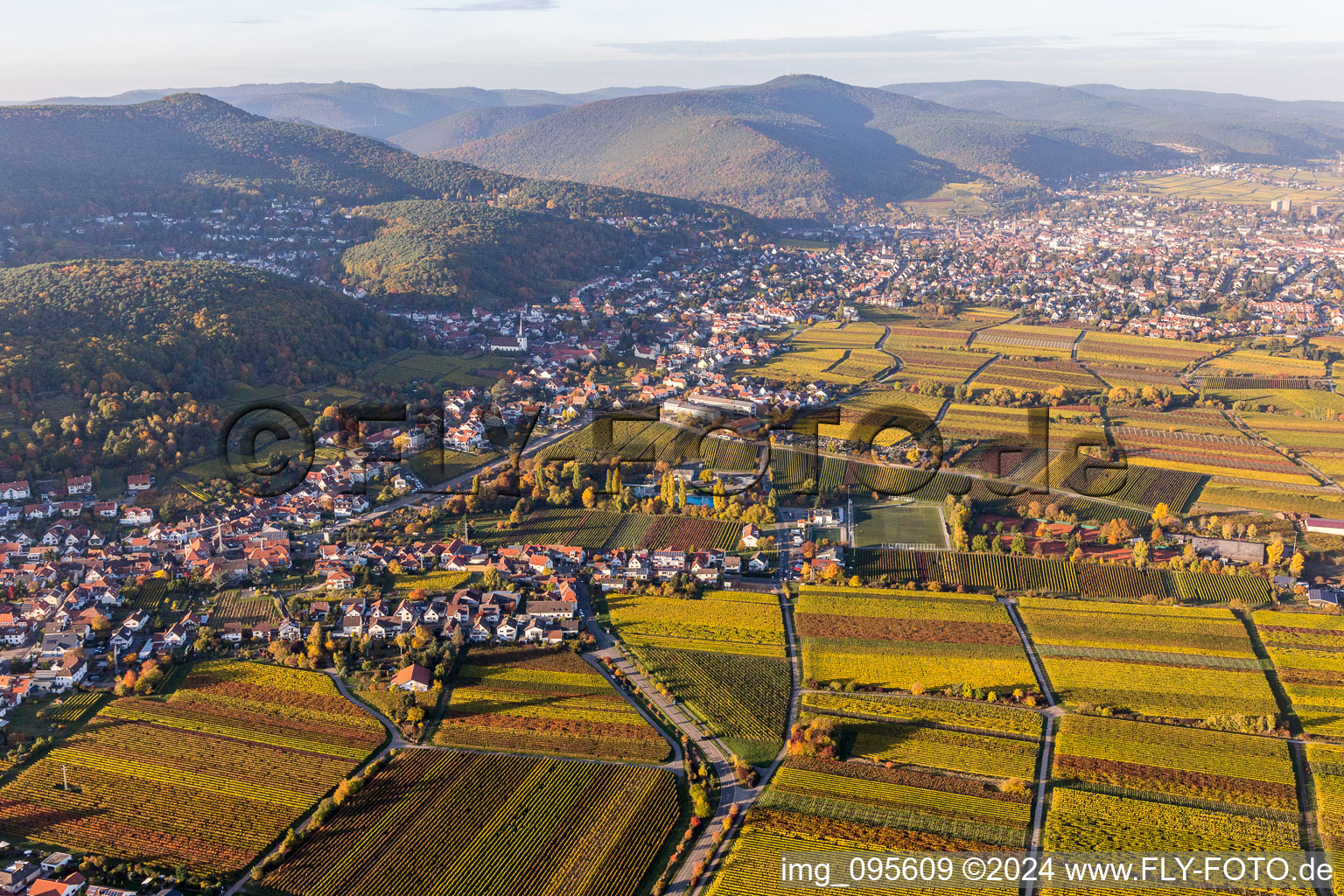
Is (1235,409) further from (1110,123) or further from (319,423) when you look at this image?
(1110,123)

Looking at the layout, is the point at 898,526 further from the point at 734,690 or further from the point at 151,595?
the point at 151,595

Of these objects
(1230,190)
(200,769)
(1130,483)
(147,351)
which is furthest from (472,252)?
(1230,190)

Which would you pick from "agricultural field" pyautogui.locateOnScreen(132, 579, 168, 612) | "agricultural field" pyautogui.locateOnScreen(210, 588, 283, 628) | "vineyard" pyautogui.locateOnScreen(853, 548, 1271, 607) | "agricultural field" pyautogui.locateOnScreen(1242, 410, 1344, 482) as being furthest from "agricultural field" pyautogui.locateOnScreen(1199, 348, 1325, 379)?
"agricultural field" pyautogui.locateOnScreen(132, 579, 168, 612)

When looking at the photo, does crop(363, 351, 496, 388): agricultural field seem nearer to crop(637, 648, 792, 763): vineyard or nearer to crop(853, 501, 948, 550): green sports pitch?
crop(853, 501, 948, 550): green sports pitch

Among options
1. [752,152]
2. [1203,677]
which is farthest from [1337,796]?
[752,152]

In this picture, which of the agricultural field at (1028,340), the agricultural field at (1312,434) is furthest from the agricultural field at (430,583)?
the agricultural field at (1028,340)

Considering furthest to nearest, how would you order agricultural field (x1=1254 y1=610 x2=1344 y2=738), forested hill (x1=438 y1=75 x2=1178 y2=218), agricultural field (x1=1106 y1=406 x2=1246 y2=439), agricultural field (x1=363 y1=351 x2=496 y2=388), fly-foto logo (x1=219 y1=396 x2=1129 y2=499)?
forested hill (x1=438 y1=75 x2=1178 y2=218) → agricultural field (x1=363 y1=351 x2=496 y2=388) → agricultural field (x1=1106 y1=406 x2=1246 y2=439) → fly-foto logo (x1=219 y1=396 x2=1129 y2=499) → agricultural field (x1=1254 y1=610 x2=1344 y2=738)
